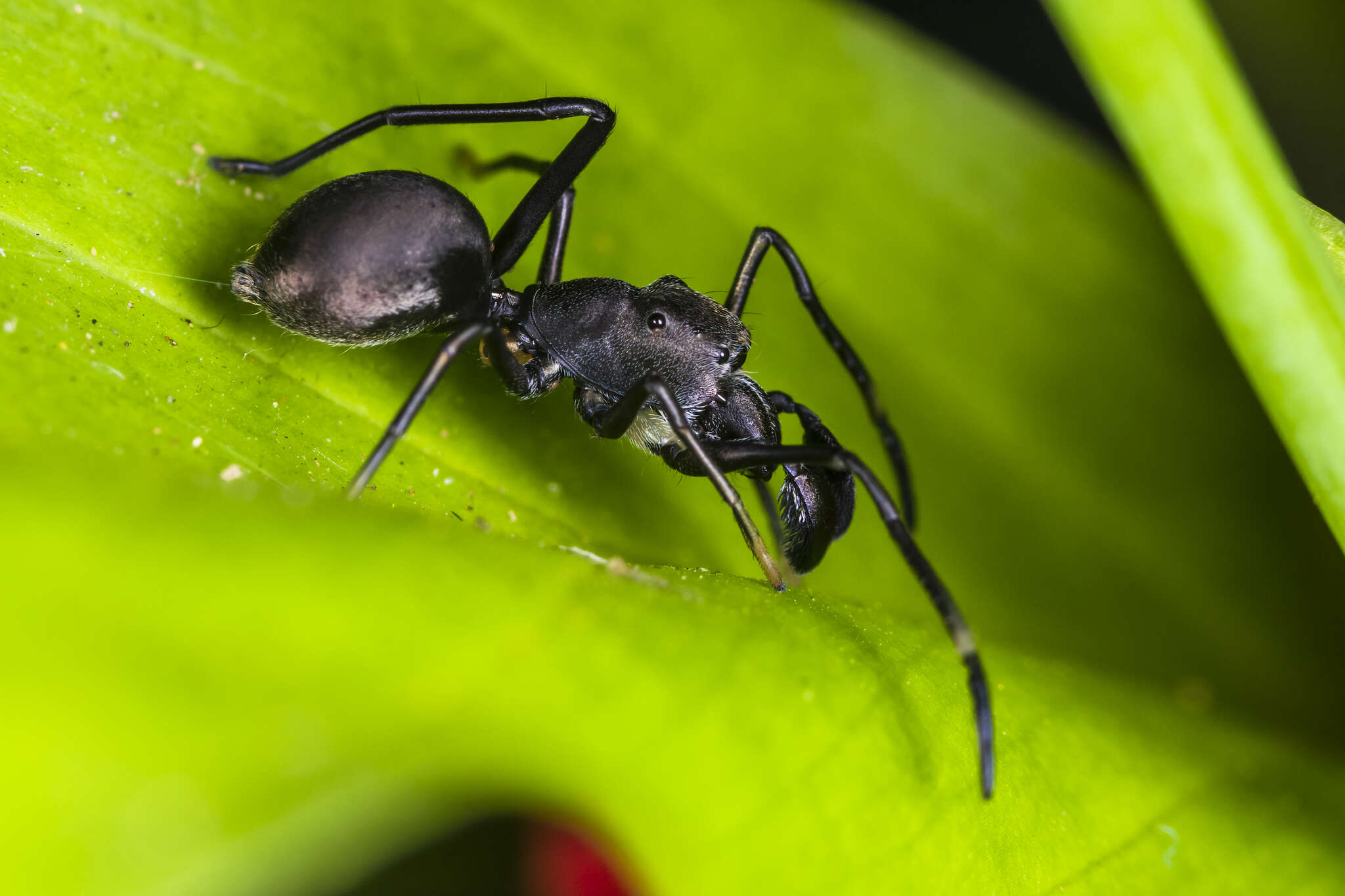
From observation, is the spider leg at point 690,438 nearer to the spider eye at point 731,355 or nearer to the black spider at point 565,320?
the black spider at point 565,320

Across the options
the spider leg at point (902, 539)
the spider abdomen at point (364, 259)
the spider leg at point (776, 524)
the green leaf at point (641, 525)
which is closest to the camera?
the green leaf at point (641, 525)

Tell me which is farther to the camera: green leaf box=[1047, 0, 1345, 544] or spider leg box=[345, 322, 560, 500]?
spider leg box=[345, 322, 560, 500]

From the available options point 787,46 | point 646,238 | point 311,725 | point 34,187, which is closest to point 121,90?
point 34,187

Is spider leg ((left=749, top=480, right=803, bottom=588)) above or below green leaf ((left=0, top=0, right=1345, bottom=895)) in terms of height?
below

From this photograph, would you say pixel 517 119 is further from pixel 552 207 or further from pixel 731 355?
pixel 731 355

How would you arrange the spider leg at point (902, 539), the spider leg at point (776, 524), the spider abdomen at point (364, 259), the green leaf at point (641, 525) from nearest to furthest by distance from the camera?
the green leaf at point (641, 525), the spider leg at point (902, 539), the spider abdomen at point (364, 259), the spider leg at point (776, 524)

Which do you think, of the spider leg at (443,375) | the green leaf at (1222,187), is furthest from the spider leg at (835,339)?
the green leaf at (1222,187)

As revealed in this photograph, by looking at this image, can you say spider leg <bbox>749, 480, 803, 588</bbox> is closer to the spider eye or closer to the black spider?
the black spider

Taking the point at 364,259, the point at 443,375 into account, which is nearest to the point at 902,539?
the point at 443,375

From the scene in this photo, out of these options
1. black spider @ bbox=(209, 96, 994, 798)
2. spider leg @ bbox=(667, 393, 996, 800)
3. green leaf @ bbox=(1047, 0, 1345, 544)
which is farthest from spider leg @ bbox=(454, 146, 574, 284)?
green leaf @ bbox=(1047, 0, 1345, 544)
